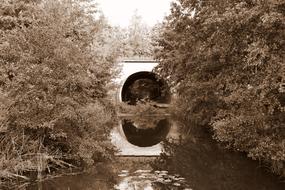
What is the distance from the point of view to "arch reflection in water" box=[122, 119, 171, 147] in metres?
22.0

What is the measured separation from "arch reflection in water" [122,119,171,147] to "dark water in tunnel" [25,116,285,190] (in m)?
3.12

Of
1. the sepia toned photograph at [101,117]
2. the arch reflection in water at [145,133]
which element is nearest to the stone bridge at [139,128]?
the arch reflection in water at [145,133]

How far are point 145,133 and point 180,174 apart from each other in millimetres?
10931

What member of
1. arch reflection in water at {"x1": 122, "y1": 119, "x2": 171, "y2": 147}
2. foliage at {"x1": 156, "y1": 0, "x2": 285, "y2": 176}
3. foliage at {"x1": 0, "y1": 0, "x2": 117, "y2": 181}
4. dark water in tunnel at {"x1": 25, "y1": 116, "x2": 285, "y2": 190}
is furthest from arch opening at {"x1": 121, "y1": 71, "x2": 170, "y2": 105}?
foliage at {"x1": 0, "y1": 0, "x2": 117, "y2": 181}

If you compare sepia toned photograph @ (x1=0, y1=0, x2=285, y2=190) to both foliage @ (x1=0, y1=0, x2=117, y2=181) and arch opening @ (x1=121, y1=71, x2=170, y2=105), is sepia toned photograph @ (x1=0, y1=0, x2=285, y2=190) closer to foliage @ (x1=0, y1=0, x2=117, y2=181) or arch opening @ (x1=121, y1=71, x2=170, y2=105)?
foliage @ (x1=0, y1=0, x2=117, y2=181)

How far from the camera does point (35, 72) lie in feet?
41.5

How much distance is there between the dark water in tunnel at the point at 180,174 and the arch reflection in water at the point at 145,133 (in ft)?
10.2

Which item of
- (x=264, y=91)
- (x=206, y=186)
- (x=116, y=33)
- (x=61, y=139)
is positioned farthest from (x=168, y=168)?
(x=116, y=33)

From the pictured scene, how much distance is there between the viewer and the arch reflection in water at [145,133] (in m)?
22.0

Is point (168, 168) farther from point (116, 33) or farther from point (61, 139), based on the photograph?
point (116, 33)

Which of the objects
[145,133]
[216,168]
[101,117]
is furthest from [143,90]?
[216,168]

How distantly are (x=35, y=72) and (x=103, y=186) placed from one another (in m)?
3.79

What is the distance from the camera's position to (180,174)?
14078 millimetres

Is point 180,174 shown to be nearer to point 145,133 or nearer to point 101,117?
point 101,117
